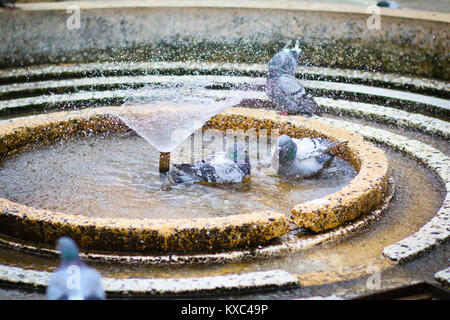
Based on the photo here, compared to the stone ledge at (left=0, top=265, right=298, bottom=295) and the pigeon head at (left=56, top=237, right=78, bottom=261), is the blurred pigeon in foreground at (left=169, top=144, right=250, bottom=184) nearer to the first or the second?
the stone ledge at (left=0, top=265, right=298, bottom=295)

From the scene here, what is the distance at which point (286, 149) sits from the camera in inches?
229

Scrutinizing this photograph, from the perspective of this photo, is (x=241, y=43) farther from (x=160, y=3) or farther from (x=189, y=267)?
(x=189, y=267)

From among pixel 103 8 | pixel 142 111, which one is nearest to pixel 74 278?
pixel 142 111

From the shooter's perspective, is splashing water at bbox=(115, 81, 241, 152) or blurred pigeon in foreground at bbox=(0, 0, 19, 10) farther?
blurred pigeon in foreground at bbox=(0, 0, 19, 10)

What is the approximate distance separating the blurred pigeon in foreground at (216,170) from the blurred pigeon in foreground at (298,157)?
39 centimetres

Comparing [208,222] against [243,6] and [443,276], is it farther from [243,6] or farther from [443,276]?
[243,6]

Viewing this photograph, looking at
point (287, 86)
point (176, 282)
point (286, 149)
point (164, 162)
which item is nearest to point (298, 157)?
point (286, 149)

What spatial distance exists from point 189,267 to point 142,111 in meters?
3.30

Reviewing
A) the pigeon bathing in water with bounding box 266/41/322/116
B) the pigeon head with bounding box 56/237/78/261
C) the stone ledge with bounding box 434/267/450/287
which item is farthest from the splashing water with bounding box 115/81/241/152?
the stone ledge with bounding box 434/267/450/287

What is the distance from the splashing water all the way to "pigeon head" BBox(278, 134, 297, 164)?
1256mm

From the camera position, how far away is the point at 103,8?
10.2 metres

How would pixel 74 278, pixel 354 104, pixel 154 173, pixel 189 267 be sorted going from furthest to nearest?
pixel 354 104
pixel 154 173
pixel 189 267
pixel 74 278

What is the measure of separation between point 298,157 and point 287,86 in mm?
1874

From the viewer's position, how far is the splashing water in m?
6.40
